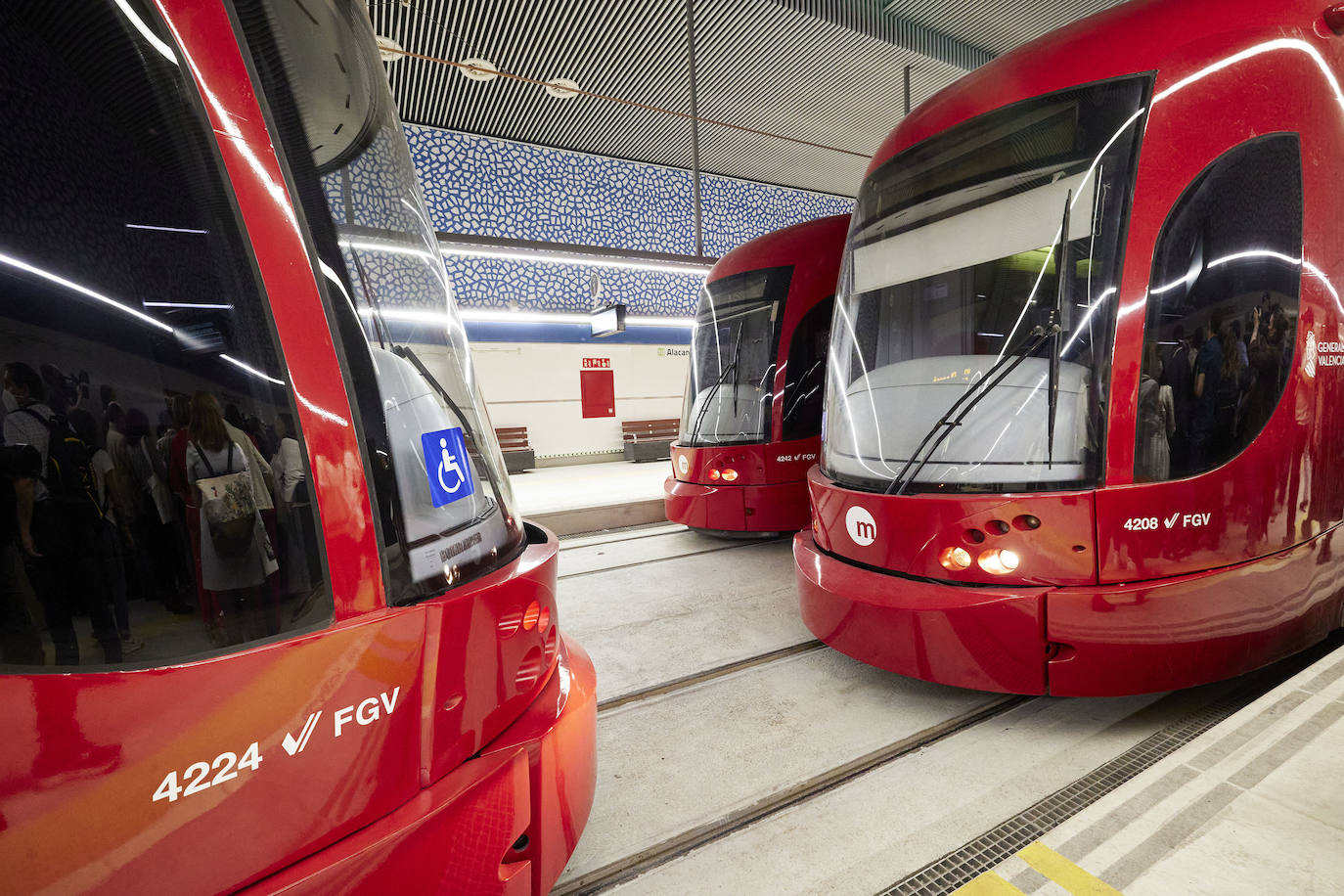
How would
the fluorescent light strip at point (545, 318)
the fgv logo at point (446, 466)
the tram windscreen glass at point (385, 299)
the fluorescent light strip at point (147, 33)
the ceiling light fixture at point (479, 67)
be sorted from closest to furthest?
1. the fluorescent light strip at point (147, 33)
2. the tram windscreen glass at point (385, 299)
3. the fgv logo at point (446, 466)
4. the ceiling light fixture at point (479, 67)
5. the fluorescent light strip at point (545, 318)

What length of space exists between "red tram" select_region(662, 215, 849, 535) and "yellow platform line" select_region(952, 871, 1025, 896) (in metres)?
3.46

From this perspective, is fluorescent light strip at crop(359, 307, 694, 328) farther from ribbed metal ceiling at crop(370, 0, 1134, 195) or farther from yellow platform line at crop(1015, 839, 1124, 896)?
yellow platform line at crop(1015, 839, 1124, 896)

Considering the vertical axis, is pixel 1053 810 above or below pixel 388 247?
below

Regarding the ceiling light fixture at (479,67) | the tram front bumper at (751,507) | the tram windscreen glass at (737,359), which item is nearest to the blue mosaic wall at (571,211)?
the ceiling light fixture at (479,67)

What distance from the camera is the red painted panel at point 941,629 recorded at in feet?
7.19

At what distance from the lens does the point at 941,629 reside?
7.49 feet

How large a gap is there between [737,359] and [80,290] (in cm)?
453

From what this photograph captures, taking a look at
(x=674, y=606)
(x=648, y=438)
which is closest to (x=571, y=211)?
(x=648, y=438)

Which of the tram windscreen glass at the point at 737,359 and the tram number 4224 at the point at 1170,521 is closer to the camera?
the tram number 4224 at the point at 1170,521

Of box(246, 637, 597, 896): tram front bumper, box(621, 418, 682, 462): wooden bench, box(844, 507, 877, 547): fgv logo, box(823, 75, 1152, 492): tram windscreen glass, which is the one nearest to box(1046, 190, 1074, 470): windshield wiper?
box(823, 75, 1152, 492): tram windscreen glass

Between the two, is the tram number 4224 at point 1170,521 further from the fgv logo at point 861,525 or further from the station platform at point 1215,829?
the fgv logo at point 861,525

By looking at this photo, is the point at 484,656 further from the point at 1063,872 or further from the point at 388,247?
the point at 1063,872

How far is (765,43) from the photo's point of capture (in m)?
8.41

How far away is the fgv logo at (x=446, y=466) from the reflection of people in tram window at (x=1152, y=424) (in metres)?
2.17
